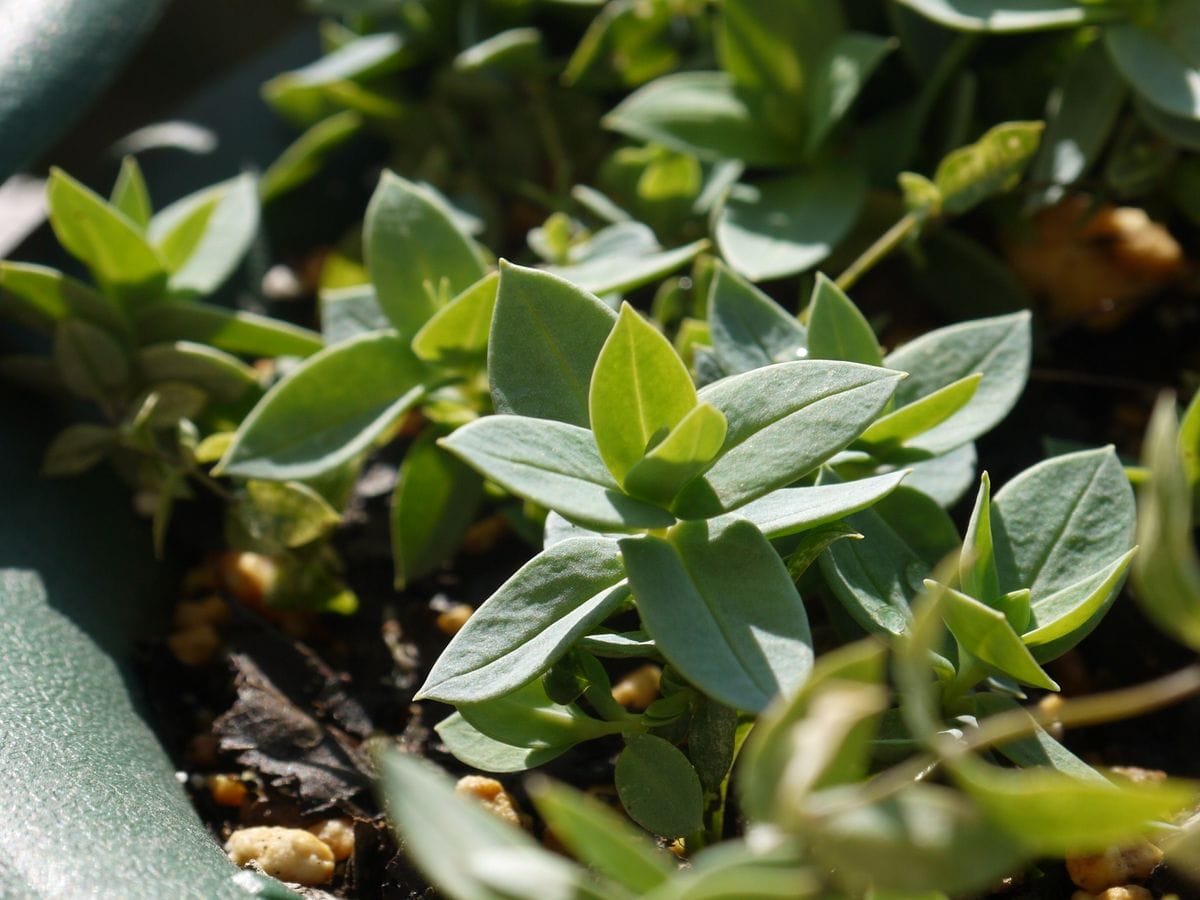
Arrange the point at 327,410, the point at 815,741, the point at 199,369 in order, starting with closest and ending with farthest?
1. the point at 815,741
2. the point at 327,410
3. the point at 199,369

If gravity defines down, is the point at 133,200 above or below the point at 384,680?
above

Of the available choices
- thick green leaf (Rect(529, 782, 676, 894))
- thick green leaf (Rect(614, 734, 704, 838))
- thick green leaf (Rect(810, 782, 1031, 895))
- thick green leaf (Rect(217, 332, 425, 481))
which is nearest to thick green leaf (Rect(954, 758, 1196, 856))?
thick green leaf (Rect(810, 782, 1031, 895))

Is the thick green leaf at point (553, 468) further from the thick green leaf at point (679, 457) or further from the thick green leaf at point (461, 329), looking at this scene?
the thick green leaf at point (461, 329)

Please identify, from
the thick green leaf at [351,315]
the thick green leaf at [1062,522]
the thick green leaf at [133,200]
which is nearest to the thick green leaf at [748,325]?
the thick green leaf at [1062,522]

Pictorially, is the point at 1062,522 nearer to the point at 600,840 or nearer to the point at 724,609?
the point at 724,609

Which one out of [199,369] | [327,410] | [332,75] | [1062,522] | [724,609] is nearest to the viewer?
[724,609]

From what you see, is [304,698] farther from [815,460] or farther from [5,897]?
[815,460]

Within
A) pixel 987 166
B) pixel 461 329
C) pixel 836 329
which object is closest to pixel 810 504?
pixel 836 329
